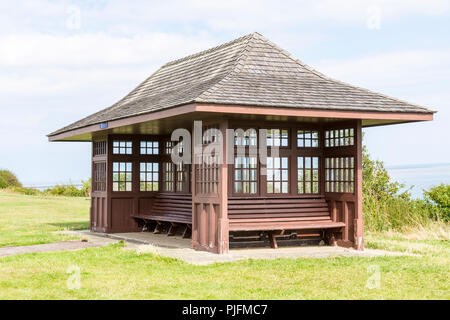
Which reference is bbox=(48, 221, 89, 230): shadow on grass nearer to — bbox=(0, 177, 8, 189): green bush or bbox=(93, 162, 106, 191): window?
bbox=(93, 162, 106, 191): window

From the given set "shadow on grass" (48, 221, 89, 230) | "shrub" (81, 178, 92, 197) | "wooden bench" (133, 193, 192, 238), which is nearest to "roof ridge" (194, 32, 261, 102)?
"wooden bench" (133, 193, 192, 238)

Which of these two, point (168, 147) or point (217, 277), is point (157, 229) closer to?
point (168, 147)

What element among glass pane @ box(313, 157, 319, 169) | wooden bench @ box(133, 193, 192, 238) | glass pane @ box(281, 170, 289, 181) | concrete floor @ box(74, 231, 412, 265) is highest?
glass pane @ box(313, 157, 319, 169)

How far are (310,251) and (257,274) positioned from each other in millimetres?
3003

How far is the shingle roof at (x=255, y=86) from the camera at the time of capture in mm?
12047

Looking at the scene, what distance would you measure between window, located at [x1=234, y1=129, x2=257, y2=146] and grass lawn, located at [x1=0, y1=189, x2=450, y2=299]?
2.78 metres

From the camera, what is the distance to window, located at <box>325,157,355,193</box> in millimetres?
13492

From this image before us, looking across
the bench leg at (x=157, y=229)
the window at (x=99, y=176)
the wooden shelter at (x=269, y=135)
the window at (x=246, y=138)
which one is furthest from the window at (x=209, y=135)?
the window at (x=99, y=176)

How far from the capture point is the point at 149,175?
17469 mm

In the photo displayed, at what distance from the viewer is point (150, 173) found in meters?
17.5

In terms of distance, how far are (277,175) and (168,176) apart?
4315 millimetres

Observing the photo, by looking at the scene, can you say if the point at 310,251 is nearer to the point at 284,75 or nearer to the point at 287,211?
the point at 287,211

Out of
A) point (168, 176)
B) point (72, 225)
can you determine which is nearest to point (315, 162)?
point (168, 176)
